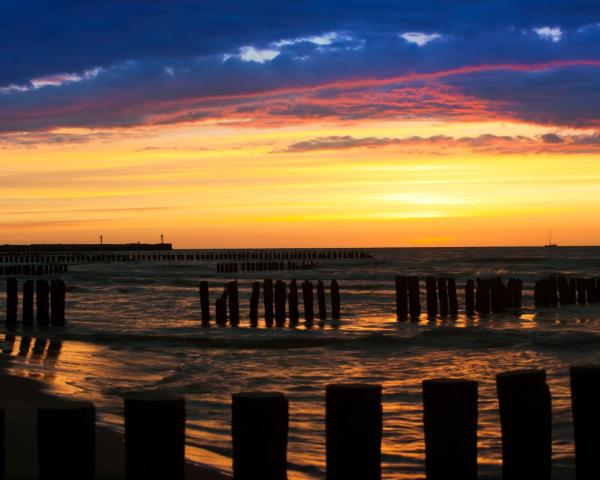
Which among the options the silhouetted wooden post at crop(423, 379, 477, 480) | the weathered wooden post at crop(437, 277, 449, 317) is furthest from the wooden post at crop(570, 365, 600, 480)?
the weathered wooden post at crop(437, 277, 449, 317)

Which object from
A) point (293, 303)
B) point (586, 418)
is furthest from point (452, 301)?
point (586, 418)

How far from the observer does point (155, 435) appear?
458 cm

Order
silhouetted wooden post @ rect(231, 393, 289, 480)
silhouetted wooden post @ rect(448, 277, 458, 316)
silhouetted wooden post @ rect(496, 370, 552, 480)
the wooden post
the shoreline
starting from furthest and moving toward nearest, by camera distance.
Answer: silhouetted wooden post @ rect(448, 277, 458, 316) < the shoreline < the wooden post < silhouetted wooden post @ rect(496, 370, 552, 480) < silhouetted wooden post @ rect(231, 393, 289, 480)

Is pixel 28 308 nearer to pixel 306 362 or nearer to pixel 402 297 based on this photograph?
pixel 306 362

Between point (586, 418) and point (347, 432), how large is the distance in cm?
166

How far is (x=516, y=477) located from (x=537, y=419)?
0.40m

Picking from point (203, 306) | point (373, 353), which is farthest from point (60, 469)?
point (203, 306)

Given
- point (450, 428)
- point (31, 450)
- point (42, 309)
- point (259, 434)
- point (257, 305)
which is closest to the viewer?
point (259, 434)

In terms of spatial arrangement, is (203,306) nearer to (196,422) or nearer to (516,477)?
(196,422)

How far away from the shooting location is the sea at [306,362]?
301 inches

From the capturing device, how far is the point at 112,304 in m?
27.8

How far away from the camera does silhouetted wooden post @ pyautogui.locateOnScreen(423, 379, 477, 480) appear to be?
16.1 feet

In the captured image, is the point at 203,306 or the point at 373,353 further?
the point at 203,306

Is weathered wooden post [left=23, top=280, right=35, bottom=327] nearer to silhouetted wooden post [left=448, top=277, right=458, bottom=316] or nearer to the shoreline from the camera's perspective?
the shoreline
